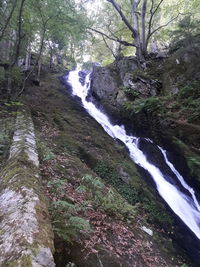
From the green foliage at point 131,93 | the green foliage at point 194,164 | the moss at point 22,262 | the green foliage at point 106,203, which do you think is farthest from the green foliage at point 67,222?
the green foliage at point 131,93

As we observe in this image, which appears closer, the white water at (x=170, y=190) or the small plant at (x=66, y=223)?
the small plant at (x=66, y=223)

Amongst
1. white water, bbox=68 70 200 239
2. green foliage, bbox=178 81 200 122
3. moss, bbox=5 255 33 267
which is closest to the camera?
moss, bbox=5 255 33 267

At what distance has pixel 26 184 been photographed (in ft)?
10.9

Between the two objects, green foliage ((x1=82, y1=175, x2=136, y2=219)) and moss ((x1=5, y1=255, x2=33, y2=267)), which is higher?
moss ((x1=5, y1=255, x2=33, y2=267))

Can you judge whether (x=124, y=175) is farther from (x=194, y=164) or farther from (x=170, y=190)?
(x=194, y=164)

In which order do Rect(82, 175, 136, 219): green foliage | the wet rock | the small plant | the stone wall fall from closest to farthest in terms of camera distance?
1. the stone wall
2. the small plant
3. Rect(82, 175, 136, 219): green foliage
4. the wet rock

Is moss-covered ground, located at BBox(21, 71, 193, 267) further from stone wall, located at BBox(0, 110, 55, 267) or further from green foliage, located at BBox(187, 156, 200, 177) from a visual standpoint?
green foliage, located at BBox(187, 156, 200, 177)

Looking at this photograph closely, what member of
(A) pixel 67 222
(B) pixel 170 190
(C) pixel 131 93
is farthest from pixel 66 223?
(C) pixel 131 93

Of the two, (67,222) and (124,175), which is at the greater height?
(67,222)

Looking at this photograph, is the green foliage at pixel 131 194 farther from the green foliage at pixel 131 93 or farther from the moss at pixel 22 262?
the green foliage at pixel 131 93

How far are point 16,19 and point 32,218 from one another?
8.98 m

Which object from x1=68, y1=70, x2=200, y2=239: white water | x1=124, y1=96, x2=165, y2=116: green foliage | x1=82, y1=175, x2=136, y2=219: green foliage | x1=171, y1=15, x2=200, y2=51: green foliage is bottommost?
x1=68, y1=70, x2=200, y2=239: white water

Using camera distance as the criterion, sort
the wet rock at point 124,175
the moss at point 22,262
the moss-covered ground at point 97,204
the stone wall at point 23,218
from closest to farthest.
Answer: the moss at point 22,262
the stone wall at point 23,218
the moss-covered ground at point 97,204
the wet rock at point 124,175

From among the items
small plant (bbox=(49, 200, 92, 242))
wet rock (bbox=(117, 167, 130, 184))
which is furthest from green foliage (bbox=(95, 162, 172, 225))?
small plant (bbox=(49, 200, 92, 242))
